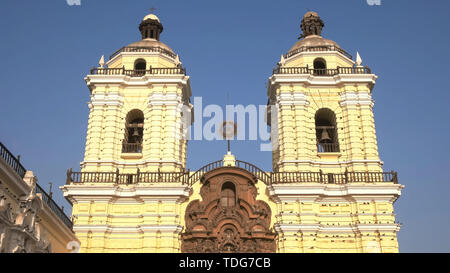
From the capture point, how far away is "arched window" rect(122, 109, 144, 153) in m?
30.4

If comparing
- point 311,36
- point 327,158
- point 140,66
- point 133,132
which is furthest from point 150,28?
point 327,158

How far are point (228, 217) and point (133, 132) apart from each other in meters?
8.31

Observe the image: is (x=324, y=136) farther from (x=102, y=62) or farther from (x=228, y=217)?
(x=102, y=62)

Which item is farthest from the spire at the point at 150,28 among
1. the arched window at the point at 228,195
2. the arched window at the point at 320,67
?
the arched window at the point at 228,195

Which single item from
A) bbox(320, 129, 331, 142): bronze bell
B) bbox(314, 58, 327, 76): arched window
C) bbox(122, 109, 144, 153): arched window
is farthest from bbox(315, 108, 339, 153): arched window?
bbox(122, 109, 144, 153): arched window

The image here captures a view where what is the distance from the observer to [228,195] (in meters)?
28.2

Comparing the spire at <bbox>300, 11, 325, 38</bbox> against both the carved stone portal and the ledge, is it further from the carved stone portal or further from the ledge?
the carved stone portal

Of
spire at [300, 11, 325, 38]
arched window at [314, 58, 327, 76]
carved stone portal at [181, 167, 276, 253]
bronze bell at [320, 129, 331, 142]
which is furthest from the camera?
spire at [300, 11, 325, 38]

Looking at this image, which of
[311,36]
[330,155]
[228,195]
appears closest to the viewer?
[228,195]

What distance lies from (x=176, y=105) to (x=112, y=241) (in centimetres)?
853

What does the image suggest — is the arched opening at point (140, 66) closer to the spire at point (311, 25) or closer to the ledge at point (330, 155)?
the spire at point (311, 25)

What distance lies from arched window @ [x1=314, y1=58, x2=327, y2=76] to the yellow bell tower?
0.21ft

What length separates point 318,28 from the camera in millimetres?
35500
